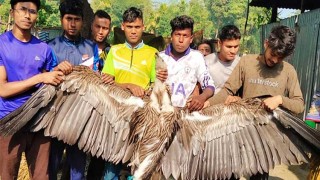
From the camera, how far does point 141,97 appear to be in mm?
3732

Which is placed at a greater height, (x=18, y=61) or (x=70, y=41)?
(x=70, y=41)

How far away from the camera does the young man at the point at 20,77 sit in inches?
134

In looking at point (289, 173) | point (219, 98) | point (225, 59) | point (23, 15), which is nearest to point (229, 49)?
point (225, 59)

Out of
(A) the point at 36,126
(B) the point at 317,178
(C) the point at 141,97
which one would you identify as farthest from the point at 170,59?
(B) the point at 317,178

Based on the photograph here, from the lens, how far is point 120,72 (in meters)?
3.98

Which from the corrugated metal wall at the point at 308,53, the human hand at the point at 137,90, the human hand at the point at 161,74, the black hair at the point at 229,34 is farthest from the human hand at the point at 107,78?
the corrugated metal wall at the point at 308,53

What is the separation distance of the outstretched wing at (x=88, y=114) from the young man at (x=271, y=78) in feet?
3.20

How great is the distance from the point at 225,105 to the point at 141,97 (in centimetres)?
84

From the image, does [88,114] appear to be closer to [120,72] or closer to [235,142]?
[120,72]

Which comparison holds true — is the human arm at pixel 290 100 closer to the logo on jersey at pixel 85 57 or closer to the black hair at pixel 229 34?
the black hair at pixel 229 34

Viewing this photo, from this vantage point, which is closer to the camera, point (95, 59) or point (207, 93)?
point (207, 93)

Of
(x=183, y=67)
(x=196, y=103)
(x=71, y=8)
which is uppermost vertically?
(x=71, y=8)

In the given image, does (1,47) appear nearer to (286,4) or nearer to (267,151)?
(267,151)

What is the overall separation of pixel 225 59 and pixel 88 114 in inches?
74.3
